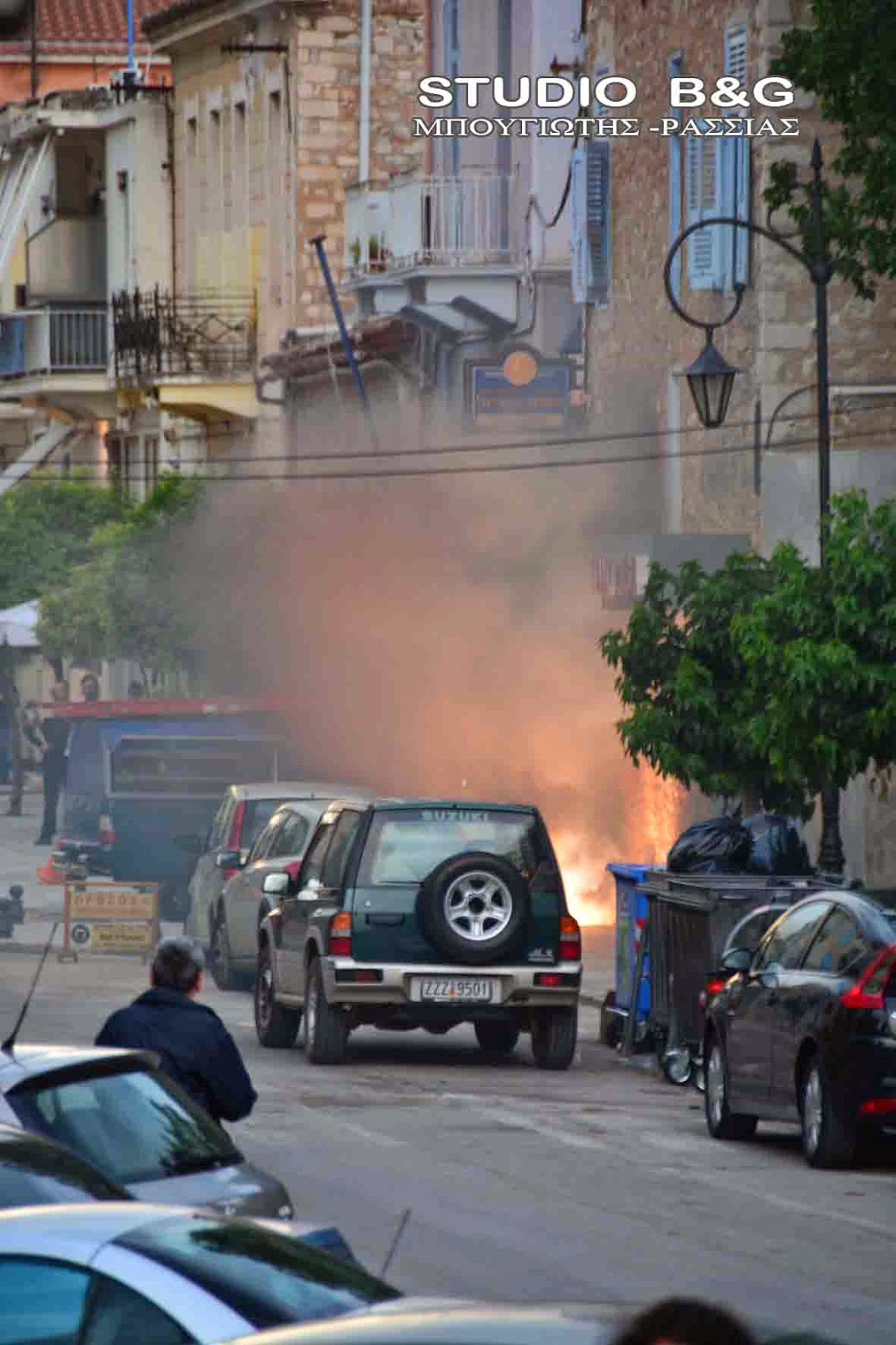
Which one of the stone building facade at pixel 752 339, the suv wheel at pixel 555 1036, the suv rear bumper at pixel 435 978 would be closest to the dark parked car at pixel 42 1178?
the suv rear bumper at pixel 435 978

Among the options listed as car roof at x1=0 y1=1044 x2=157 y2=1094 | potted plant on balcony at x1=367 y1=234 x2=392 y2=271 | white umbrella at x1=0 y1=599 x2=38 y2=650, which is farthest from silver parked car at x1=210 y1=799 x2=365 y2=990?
white umbrella at x1=0 y1=599 x2=38 y2=650

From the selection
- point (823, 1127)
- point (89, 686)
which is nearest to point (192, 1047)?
point (823, 1127)

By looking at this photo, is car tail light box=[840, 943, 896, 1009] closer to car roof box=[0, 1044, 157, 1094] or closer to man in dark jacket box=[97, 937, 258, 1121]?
man in dark jacket box=[97, 937, 258, 1121]

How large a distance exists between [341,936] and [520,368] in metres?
20.5

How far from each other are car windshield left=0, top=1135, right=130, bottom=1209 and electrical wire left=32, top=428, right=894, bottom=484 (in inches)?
970

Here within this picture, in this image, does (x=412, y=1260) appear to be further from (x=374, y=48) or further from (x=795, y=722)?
(x=374, y=48)

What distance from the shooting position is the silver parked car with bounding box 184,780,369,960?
2672 centimetres

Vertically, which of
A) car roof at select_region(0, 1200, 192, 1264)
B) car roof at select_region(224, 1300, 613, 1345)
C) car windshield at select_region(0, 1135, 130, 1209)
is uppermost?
car roof at select_region(224, 1300, 613, 1345)

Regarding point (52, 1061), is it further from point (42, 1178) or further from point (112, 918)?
point (112, 918)

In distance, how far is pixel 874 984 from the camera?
50.2 feet

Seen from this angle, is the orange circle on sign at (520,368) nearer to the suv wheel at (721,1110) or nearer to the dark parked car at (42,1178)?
the suv wheel at (721,1110)

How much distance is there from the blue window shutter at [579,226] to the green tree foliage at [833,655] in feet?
49.3

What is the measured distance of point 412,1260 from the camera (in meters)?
12.1

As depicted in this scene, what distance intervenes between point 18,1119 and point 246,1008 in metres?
16.1
